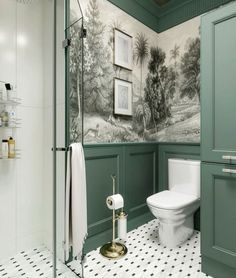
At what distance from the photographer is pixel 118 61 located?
2.17 m

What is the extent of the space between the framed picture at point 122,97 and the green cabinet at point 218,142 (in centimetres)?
90

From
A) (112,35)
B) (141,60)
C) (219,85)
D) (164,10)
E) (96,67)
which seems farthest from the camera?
(164,10)

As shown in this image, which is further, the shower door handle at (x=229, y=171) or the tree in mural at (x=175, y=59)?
the tree in mural at (x=175, y=59)

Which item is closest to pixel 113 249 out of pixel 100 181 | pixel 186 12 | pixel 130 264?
pixel 130 264

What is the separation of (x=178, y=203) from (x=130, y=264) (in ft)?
2.17

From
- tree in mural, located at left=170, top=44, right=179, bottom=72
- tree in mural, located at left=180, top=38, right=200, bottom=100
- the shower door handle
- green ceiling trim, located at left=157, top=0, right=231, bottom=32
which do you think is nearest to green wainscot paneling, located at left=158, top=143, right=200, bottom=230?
tree in mural, located at left=180, top=38, right=200, bottom=100

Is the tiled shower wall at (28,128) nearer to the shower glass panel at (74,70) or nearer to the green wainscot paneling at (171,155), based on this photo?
the shower glass panel at (74,70)

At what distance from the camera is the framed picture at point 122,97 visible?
7.08 ft

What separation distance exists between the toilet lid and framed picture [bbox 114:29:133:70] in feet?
4.75

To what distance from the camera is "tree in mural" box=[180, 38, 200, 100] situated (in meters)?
2.30

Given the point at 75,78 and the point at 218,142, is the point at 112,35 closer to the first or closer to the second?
the point at 75,78

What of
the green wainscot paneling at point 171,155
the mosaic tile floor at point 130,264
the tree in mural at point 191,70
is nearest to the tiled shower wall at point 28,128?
the mosaic tile floor at point 130,264

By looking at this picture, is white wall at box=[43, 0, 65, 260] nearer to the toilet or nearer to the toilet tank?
the toilet

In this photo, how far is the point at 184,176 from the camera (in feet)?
7.26
